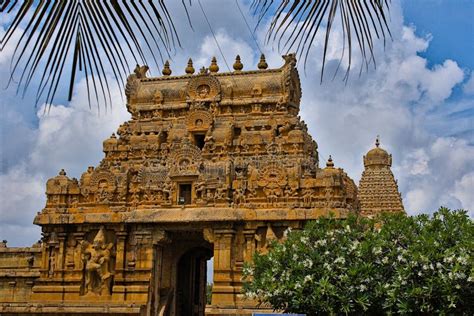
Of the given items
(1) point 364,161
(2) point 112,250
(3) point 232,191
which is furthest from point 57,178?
(1) point 364,161

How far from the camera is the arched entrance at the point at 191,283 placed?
24.9m

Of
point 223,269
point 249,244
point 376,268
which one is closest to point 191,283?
point 223,269

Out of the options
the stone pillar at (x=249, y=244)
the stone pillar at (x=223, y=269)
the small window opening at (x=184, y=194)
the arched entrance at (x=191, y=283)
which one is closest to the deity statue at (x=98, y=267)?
the small window opening at (x=184, y=194)

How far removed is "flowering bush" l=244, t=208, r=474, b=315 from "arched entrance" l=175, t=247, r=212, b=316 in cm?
948

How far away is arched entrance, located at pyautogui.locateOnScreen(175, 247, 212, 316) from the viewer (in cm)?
2491

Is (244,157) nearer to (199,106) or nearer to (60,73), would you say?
(199,106)

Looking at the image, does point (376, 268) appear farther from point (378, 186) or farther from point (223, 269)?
point (378, 186)

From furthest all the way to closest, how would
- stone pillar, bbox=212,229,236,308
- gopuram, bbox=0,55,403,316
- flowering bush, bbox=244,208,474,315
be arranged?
gopuram, bbox=0,55,403,316, stone pillar, bbox=212,229,236,308, flowering bush, bbox=244,208,474,315

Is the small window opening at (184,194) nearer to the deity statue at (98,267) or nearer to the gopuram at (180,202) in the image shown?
the gopuram at (180,202)

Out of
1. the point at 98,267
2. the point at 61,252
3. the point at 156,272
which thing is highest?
the point at 61,252

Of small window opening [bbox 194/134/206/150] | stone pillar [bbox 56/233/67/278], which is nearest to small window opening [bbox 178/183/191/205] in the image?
small window opening [bbox 194/134/206/150]

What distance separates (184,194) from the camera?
22.5 meters

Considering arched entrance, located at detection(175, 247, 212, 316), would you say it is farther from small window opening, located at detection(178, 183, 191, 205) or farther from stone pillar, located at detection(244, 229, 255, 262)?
stone pillar, located at detection(244, 229, 255, 262)

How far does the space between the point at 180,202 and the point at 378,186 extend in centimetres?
1444
